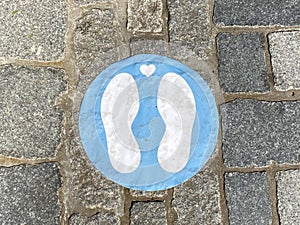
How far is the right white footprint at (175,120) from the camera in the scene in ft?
6.57

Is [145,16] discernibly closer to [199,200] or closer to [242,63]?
[242,63]

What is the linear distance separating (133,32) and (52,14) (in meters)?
0.39

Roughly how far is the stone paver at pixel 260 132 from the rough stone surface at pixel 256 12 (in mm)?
390

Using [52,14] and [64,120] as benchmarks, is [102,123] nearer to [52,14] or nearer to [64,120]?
[64,120]

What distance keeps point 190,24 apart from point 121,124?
0.57m

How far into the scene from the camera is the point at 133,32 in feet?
6.81

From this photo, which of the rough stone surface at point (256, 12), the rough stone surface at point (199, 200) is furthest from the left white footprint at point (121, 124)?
the rough stone surface at point (256, 12)

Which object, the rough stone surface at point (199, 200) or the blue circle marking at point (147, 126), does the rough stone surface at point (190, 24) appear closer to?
the blue circle marking at point (147, 126)

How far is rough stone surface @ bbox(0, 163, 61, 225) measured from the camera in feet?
6.28

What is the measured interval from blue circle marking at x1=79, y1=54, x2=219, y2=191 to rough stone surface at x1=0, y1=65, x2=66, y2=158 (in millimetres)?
137

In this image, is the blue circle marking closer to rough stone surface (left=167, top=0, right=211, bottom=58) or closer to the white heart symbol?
the white heart symbol

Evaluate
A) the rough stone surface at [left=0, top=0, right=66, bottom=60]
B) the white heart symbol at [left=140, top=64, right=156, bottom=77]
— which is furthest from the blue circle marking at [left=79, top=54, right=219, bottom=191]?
the rough stone surface at [left=0, top=0, right=66, bottom=60]

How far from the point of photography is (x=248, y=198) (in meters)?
1.97

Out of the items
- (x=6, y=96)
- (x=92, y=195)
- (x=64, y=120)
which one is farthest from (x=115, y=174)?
(x=6, y=96)
